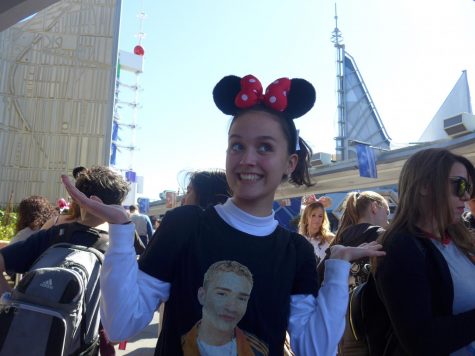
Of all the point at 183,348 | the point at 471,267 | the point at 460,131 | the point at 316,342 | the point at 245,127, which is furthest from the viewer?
the point at 460,131

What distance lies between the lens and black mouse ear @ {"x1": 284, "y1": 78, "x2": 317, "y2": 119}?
1.47 meters

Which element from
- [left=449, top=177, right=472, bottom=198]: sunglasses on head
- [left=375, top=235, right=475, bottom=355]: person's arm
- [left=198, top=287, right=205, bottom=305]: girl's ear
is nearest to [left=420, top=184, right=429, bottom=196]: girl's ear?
[left=449, top=177, right=472, bottom=198]: sunglasses on head

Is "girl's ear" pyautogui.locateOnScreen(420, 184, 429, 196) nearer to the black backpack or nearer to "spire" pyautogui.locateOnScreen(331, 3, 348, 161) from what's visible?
the black backpack

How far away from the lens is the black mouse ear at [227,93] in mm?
1468

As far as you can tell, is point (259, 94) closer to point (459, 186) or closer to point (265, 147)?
point (265, 147)

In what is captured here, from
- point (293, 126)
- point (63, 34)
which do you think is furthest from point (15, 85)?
point (293, 126)

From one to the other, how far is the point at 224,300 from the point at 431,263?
0.90 meters

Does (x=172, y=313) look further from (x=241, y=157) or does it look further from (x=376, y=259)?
(x=376, y=259)

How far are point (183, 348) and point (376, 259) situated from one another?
0.89m

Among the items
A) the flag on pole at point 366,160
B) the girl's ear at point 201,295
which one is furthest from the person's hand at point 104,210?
the flag on pole at point 366,160

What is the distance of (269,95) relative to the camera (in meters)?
1.41

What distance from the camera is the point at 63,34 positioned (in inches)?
419

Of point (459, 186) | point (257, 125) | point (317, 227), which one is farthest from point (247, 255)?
point (317, 227)

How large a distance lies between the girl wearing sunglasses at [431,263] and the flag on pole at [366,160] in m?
10.9
